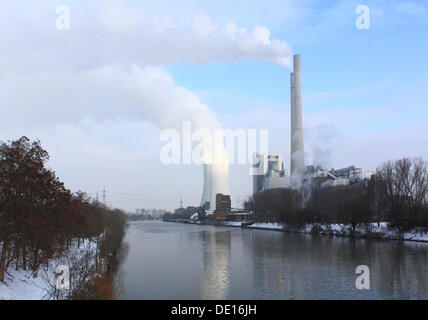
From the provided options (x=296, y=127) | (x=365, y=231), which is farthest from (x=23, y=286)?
(x=296, y=127)

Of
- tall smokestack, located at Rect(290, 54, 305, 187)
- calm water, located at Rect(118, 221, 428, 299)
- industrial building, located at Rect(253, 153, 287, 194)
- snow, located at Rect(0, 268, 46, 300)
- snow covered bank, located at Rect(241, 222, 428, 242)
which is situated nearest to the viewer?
snow, located at Rect(0, 268, 46, 300)

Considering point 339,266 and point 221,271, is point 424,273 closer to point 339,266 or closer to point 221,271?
point 339,266

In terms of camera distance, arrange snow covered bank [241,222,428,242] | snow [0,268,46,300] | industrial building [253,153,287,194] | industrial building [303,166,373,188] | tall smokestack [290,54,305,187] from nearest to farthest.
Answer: snow [0,268,46,300] → snow covered bank [241,222,428,242] → tall smokestack [290,54,305,187] → industrial building [303,166,373,188] → industrial building [253,153,287,194]

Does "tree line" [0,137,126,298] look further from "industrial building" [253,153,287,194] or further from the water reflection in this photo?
"industrial building" [253,153,287,194]

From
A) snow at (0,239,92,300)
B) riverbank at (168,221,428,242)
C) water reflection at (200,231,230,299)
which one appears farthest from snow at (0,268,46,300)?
riverbank at (168,221,428,242)

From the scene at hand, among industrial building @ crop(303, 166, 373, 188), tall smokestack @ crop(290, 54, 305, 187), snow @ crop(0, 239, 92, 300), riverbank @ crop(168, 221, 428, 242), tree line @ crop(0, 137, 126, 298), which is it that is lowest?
riverbank @ crop(168, 221, 428, 242)

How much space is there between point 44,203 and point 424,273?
45.6ft

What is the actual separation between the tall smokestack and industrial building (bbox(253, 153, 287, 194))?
100ft

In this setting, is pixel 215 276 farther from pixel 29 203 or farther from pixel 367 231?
pixel 367 231

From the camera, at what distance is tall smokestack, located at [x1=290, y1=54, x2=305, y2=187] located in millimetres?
57969

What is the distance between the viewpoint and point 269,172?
96.2 metres

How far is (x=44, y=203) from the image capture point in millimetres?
11812

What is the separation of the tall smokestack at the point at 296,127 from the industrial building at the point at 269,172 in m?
30.5
